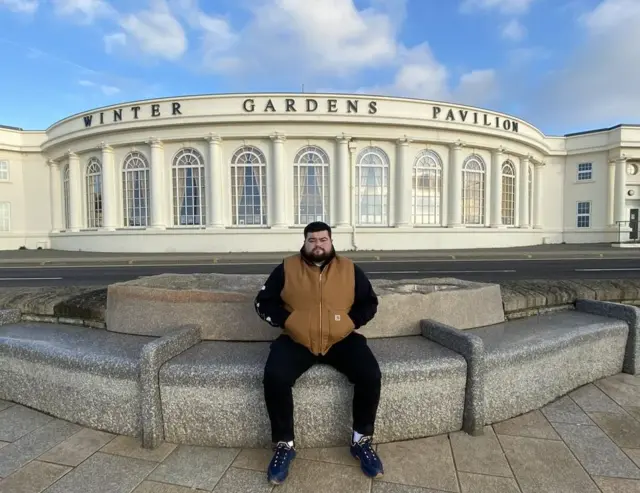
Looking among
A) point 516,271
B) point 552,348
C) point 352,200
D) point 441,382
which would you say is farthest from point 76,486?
point 352,200

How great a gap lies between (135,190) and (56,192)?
8298 millimetres

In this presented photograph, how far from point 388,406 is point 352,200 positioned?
63.3ft

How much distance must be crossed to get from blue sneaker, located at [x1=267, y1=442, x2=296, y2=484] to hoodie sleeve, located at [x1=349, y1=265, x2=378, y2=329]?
0.92 m

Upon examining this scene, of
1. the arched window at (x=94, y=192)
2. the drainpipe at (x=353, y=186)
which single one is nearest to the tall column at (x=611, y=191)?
the drainpipe at (x=353, y=186)

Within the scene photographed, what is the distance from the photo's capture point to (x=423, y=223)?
73.8 ft

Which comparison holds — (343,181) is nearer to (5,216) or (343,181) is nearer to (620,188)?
(620,188)

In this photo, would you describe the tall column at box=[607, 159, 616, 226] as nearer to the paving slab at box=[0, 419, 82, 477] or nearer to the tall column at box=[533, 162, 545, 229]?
the tall column at box=[533, 162, 545, 229]

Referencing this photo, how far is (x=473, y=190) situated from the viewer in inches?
925

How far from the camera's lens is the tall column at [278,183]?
68.0ft

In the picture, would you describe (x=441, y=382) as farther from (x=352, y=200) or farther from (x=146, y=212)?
(x=146, y=212)

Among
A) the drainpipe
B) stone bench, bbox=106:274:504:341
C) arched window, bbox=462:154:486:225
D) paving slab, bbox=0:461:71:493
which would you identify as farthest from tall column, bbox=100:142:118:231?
paving slab, bbox=0:461:71:493

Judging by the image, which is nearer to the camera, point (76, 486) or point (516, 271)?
point (76, 486)

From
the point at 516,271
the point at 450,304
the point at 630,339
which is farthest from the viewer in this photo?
the point at 516,271

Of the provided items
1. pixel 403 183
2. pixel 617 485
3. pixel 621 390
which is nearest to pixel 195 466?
pixel 617 485
